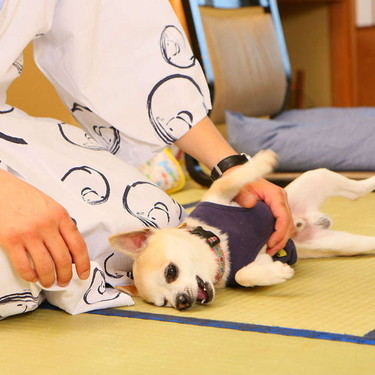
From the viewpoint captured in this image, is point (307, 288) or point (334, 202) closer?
point (307, 288)

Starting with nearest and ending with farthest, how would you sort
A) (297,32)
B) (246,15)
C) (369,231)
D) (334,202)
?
(369,231) → (334,202) → (246,15) → (297,32)

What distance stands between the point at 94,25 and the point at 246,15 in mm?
1590

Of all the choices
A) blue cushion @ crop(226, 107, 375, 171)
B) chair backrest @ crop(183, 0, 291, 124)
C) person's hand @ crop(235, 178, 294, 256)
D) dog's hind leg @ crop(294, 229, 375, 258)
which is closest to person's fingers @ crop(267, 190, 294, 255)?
person's hand @ crop(235, 178, 294, 256)

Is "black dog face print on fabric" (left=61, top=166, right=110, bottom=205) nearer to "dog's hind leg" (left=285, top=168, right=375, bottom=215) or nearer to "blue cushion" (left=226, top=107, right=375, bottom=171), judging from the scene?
"dog's hind leg" (left=285, top=168, right=375, bottom=215)

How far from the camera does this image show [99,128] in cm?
130

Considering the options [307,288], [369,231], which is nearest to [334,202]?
[369,231]

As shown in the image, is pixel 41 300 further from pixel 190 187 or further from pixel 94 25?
pixel 190 187

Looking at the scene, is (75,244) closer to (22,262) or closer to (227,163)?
(22,262)

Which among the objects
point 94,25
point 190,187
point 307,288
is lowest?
point 190,187

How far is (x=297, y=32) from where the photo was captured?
3814 millimetres

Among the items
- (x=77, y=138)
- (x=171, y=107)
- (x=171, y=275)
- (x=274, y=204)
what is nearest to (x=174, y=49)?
(x=171, y=107)

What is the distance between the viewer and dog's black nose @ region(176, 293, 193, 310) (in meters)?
1.02

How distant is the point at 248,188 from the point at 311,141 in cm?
91

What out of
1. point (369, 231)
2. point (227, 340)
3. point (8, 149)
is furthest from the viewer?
point (369, 231)
